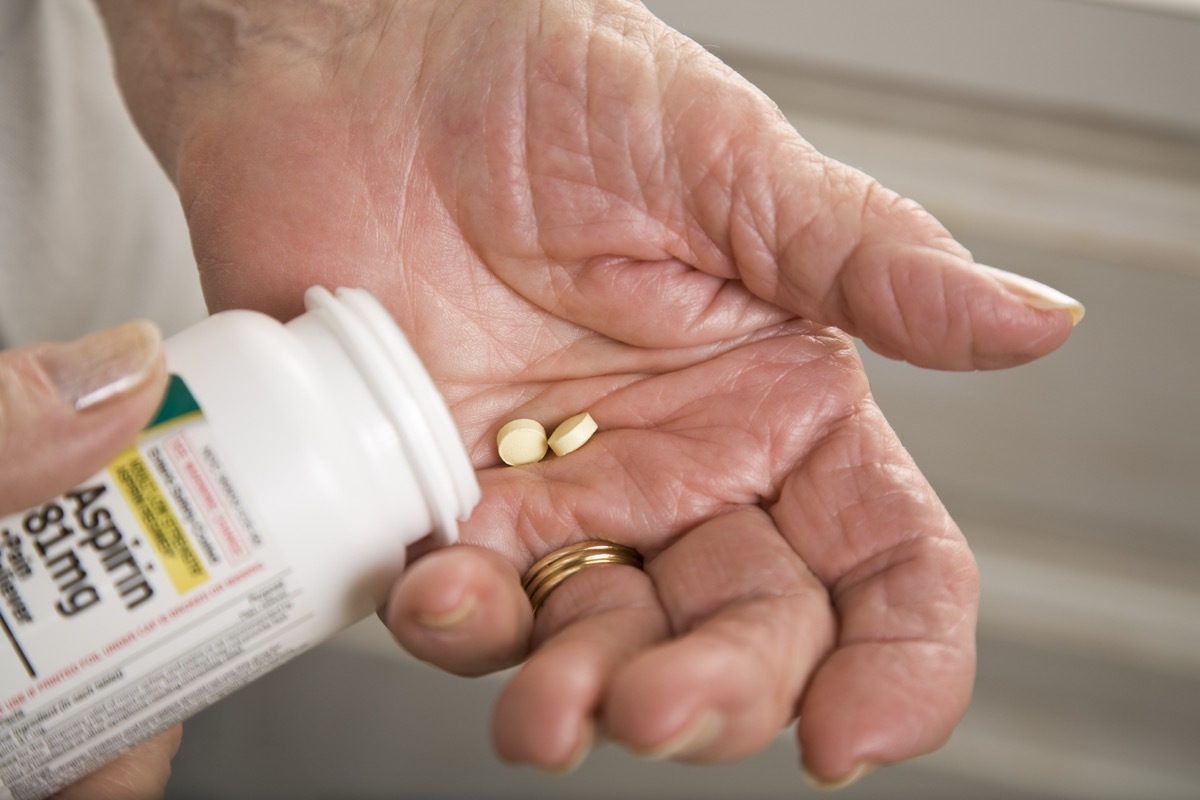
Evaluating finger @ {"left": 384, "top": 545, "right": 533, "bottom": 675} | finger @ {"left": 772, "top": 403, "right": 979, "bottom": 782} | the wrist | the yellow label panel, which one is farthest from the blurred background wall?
the yellow label panel

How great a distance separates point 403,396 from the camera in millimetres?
634

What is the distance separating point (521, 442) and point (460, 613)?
22 centimetres

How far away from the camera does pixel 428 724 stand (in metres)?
1.39

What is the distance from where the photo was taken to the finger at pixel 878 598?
58 centimetres

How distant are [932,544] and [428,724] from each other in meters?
0.91

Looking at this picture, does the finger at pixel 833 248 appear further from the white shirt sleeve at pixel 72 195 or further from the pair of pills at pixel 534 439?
the white shirt sleeve at pixel 72 195

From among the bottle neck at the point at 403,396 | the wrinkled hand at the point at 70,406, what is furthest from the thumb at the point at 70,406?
the bottle neck at the point at 403,396

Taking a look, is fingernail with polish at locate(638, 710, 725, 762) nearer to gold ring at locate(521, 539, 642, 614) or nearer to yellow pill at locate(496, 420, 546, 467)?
gold ring at locate(521, 539, 642, 614)

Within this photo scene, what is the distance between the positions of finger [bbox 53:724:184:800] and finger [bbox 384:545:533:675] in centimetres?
22

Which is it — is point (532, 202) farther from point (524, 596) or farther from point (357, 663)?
point (357, 663)

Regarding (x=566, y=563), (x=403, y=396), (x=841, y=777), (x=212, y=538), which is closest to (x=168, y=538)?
(x=212, y=538)

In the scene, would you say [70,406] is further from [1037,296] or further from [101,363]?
[1037,296]

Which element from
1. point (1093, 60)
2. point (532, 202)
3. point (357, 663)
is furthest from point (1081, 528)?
point (357, 663)

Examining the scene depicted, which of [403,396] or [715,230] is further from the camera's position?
[715,230]
